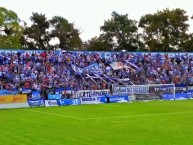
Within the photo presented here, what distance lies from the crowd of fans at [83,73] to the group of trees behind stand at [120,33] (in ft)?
76.9

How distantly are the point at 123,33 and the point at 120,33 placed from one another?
576 millimetres

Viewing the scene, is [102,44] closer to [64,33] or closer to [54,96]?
[64,33]

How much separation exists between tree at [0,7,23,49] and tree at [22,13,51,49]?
2.31m

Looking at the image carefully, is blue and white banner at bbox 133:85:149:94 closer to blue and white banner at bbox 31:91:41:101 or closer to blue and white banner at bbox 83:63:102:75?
blue and white banner at bbox 83:63:102:75

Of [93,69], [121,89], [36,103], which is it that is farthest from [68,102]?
[93,69]

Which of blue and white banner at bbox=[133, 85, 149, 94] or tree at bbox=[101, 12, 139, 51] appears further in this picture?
tree at bbox=[101, 12, 139, 51]

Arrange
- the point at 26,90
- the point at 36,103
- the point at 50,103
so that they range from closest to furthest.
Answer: the point at 36,103
the point at 50,103
the point at 26,90

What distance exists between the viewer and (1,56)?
40.7 meters

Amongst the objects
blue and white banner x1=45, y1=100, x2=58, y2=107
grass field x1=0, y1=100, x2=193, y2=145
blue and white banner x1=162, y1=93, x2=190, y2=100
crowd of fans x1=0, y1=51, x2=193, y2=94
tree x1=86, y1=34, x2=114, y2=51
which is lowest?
grass field x1=0, y1=100, x2=193, y2=145

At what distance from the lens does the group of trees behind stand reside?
74.9 meters

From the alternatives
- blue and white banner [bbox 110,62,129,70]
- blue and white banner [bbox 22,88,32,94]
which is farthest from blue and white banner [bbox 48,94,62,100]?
blue and white banner [bbox 110,62,129,70]

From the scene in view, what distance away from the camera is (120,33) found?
77.7 m

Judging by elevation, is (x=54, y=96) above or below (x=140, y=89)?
below

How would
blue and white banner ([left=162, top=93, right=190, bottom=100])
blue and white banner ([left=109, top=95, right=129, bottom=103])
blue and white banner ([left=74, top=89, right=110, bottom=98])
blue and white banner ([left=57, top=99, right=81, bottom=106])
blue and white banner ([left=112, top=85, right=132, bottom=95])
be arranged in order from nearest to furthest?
blue and white banner ([left=57, top=99, right=81, bottom=106]), blue and white banner ([left=74, top=89, right=110, bottom=98]), blue and white banner ([left=109, top=95, right=129, bottom=103]), blue and white banner ([left=112, top=85, right=132, bottom=95]), blue and white banner ([left=162, top=93, right=190, bottom=100])
